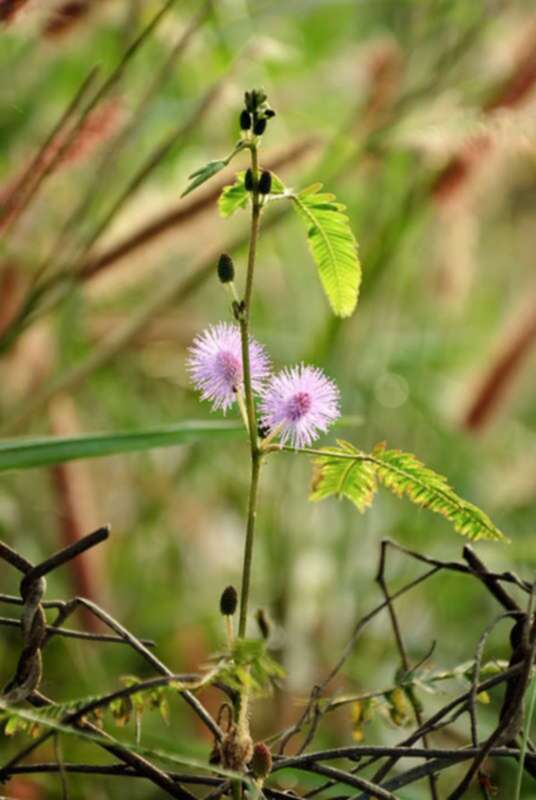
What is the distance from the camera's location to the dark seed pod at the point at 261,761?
41cm

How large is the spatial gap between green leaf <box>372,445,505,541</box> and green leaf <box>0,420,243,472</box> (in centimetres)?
15

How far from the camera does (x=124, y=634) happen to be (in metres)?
0.41

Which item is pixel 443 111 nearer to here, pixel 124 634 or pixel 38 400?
pixel 38 400

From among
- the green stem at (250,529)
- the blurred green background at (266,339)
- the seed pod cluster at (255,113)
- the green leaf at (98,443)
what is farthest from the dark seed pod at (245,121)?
the blurred green background at (266,339)

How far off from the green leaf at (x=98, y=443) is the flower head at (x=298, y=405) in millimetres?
162

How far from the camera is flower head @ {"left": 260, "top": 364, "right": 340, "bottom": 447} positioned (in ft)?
1.31

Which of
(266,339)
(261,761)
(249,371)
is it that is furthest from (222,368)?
(266,339)

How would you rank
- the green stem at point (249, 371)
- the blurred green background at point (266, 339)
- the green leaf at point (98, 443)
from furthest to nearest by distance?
the blurred green background at point (266, 339) → the green leaf at point (98, 443) → the green stem at point (249, 371)

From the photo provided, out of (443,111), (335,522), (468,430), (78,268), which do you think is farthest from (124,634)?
(335,522)

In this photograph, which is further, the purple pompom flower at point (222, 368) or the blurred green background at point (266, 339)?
the blurred green background at point (266, 339)

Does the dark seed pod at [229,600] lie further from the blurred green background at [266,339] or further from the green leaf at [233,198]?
the blurred green background at [266,339]

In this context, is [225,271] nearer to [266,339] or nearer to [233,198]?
[233,198]

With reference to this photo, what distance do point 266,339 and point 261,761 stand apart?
875 mm

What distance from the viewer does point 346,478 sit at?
433mm
